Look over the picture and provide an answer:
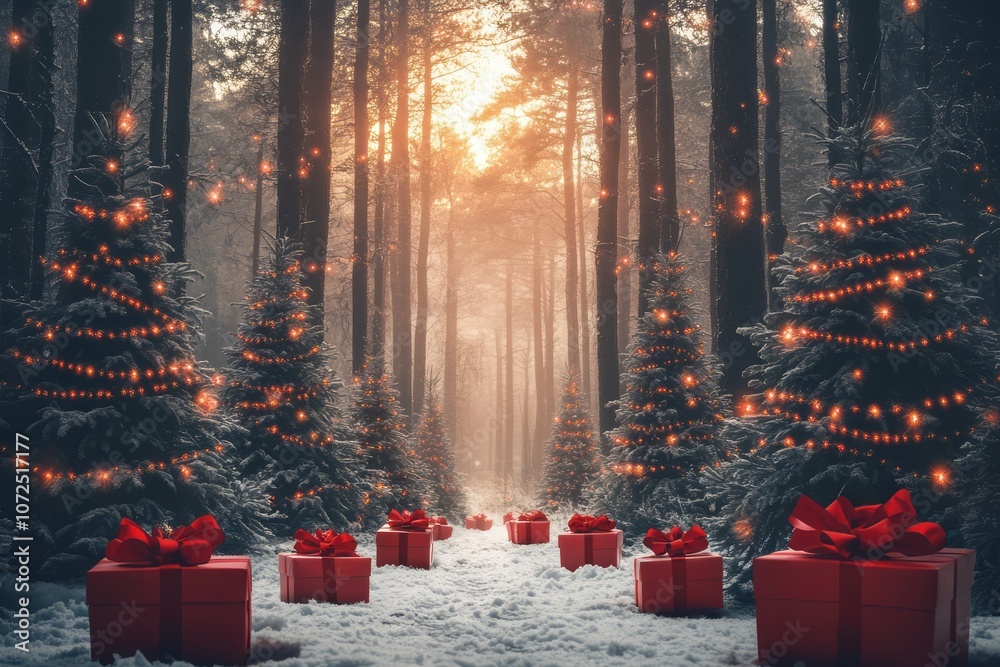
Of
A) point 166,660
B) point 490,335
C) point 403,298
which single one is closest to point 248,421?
point 166,660

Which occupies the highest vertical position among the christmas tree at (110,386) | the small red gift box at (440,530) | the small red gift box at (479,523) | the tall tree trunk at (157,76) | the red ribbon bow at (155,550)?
the tall tree trunk at (157,76)

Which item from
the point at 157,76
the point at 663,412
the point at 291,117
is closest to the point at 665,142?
the point at 663,412

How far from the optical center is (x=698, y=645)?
5512mm

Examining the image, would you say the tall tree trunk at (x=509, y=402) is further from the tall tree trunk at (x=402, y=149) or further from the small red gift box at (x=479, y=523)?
the small red gift box at (x=479, y=523)

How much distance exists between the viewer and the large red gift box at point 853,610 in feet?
14.2

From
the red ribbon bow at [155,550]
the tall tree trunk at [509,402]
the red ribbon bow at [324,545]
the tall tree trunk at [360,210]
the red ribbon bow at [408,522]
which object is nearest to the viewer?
the red ribbon bow at [155,550]

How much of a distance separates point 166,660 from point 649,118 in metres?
16.0

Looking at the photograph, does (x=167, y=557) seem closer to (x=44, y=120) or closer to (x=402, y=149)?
(x=44, y=120)

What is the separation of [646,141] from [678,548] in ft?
42.7

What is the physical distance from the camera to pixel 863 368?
23.6ft

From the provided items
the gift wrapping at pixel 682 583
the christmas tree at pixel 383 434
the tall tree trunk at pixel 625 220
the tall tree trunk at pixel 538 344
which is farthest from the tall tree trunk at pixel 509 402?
the gift wrapping at pixel 682 583

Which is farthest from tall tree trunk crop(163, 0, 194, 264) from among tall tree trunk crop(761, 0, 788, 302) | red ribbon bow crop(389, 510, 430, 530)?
tall tree trunk crop(761, 0, 788, 302)

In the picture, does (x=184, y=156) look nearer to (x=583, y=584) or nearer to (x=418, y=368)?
(x=583, y=584)

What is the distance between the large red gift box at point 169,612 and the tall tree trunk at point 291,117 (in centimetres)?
1118
